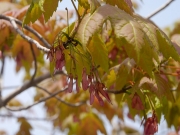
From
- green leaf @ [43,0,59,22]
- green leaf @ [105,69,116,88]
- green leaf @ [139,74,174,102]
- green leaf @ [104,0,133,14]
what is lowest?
green leaf @ [139,74,174,102]

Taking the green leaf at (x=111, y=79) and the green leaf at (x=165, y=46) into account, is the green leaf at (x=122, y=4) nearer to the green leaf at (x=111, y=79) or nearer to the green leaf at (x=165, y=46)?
the green leaf at (x=165, y=46)

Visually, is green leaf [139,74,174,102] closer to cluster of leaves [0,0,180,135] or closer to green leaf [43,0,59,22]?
cluster of leaves [0,0,180,135]

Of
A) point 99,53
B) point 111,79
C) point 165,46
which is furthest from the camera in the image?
point 111,79

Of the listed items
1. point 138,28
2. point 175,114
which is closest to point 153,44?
point 138,28

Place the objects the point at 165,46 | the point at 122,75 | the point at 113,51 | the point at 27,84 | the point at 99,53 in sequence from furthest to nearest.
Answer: the point at 27,84 → the point at 113,51 → the point at 122,75 → the point at 99,53 → the point at 165,46

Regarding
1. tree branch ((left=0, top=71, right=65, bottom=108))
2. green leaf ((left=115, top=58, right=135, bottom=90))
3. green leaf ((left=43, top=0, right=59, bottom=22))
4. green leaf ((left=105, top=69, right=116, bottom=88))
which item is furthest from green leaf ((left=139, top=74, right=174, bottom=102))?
tree branch ((left=0, top=71, right=65, bottom=108))

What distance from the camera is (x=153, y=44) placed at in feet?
3.35

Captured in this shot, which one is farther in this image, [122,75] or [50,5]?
[122,75]

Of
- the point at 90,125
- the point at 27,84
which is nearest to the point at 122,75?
the point at 27,84

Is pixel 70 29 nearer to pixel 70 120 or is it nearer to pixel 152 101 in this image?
pixel 152 101

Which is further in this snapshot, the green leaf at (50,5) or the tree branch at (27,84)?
the tree branch at (27,84)

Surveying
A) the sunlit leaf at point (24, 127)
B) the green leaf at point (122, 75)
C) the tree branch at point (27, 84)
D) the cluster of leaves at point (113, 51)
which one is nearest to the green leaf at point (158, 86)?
the cluster of leaves at point (113, 51)

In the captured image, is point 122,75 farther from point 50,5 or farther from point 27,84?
point 27,84

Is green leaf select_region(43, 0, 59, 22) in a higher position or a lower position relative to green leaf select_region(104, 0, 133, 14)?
higher
